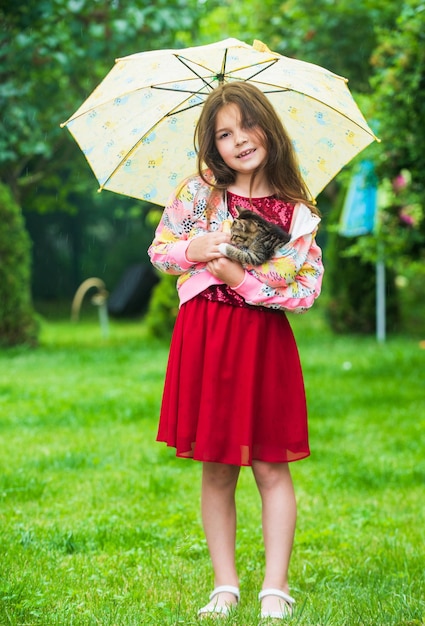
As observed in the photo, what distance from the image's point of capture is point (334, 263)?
1272 centimetres

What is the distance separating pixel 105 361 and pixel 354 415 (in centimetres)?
407

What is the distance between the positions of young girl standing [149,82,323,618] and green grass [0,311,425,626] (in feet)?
0.97

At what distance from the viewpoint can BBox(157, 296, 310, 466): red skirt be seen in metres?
2.79

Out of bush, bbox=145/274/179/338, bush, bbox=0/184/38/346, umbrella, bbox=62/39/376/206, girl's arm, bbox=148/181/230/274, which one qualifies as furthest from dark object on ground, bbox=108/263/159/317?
girl's arm, bbox=148/181/230/274

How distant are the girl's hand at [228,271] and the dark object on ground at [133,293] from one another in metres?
16.5

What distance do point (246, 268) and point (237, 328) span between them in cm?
19

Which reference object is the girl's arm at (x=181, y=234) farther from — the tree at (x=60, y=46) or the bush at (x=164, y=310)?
the bush at (x=164, y=310)

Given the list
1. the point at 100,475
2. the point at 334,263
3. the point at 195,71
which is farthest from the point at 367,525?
the point at 334,263

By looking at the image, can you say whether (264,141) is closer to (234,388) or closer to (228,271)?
(228,271)

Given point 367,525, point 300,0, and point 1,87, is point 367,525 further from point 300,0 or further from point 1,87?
point 300,0

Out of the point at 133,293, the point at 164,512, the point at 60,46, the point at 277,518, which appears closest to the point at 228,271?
the point at 277,518

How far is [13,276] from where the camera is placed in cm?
1117

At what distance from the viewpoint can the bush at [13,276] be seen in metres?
11.2

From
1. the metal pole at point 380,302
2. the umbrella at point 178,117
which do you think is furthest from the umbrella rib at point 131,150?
the metal pole at point 380,302
